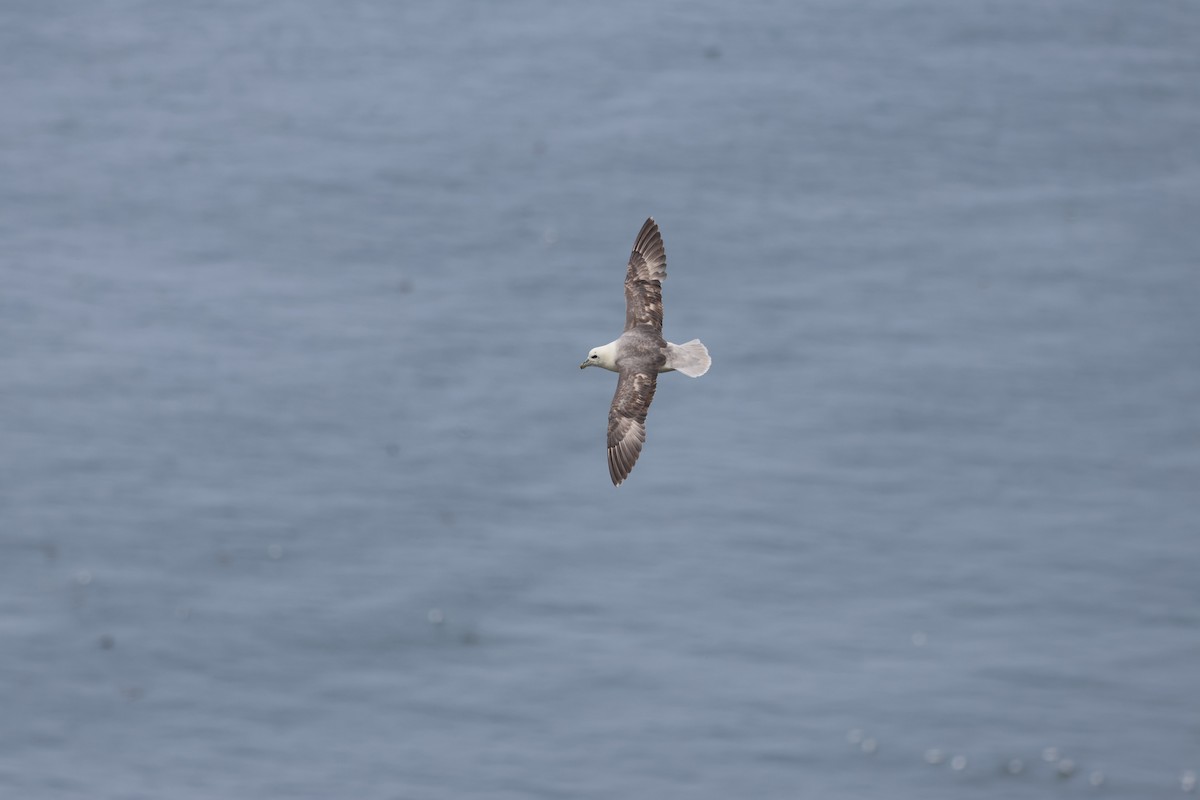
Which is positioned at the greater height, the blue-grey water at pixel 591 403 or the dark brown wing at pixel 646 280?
the dark brown wing at pixel 646 280

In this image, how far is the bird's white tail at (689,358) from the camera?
88.7 feet

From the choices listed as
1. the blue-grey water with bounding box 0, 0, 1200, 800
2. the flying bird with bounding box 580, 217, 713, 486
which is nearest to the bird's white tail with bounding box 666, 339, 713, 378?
the flying bird with bounding box 580, 217, 713, 486

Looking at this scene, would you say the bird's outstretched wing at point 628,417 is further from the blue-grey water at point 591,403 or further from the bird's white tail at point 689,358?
the blue-grey water at point 591,403

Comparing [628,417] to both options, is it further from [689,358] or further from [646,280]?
[646,280]

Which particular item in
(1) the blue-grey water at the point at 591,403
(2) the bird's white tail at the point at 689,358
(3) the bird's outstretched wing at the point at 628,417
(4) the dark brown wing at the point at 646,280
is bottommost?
(1) the blue-grey water at the point at 591,403

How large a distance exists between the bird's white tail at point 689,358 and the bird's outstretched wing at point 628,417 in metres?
0.38

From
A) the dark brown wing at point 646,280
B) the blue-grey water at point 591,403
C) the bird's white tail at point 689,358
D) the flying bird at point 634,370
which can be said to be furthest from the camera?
the blue-grey water at point 591,403

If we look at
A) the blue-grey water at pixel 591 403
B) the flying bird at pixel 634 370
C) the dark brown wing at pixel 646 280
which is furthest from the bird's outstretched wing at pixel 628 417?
the blue-grey water at pixel 591 403

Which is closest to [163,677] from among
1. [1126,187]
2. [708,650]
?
[708,650]

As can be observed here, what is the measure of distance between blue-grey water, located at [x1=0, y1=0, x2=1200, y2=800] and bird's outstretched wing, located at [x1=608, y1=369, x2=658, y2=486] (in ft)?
244

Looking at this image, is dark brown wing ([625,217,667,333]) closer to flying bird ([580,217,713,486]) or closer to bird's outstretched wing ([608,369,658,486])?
flying bird ([580,217,713,486])

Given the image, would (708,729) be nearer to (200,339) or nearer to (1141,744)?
(1141,744)

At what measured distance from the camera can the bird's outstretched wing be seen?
1076 inches

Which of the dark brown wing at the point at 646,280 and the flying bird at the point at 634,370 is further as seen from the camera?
the dark brown wing at the point at 646,280
